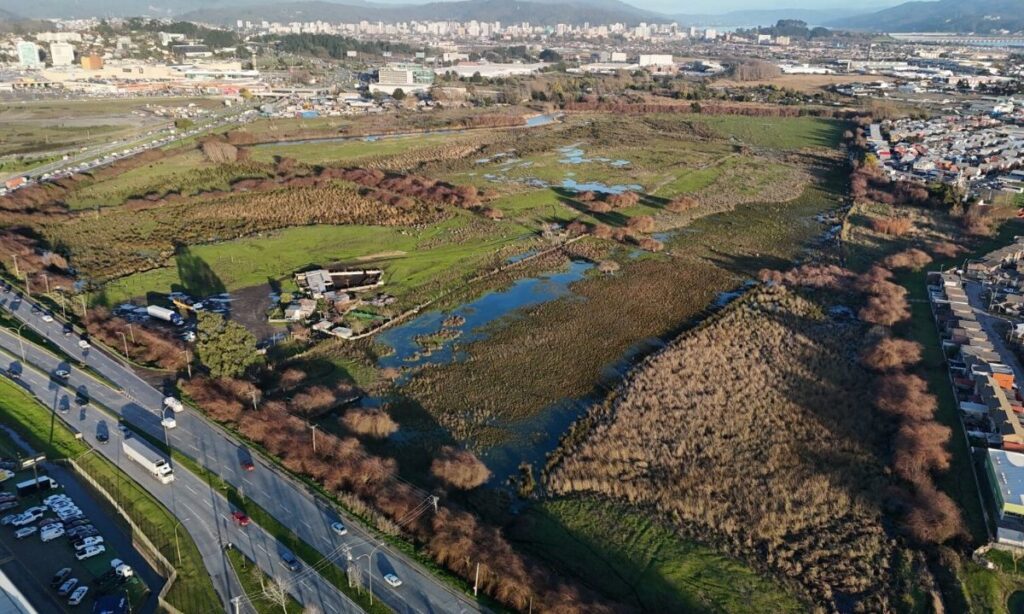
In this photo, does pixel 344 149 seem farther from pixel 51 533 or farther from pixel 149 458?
pixel 51 533

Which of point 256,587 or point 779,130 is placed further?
point 779,130

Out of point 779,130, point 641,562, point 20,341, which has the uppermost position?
point 779,130

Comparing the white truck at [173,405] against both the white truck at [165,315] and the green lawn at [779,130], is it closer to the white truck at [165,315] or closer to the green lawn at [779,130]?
the white truck at [165,315]

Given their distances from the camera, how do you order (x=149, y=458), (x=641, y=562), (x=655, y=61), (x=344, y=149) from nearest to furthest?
(x=641, y=562) < (x=149, y=458) < (x=344, y=149) < (x=655, y=61)

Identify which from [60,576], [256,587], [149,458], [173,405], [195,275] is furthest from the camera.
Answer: [195,275]

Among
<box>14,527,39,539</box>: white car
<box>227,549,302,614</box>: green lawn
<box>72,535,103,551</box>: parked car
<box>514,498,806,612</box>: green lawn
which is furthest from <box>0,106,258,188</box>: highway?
<box>514,498,806,612</box>: green lawn

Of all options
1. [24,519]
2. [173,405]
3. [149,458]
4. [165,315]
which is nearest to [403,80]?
[165,315]

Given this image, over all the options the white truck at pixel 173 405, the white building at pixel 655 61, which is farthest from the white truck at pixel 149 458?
the white building at pixel 655 61

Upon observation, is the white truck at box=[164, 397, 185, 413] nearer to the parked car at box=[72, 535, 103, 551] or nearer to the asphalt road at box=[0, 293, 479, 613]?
the asphalt road at box=[0, 293, 479, 613]
